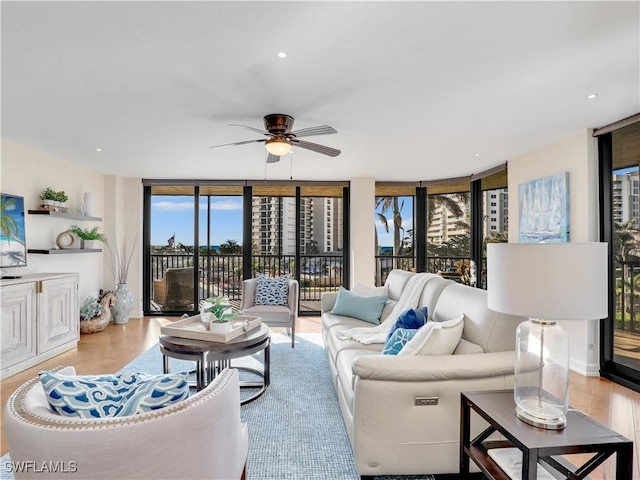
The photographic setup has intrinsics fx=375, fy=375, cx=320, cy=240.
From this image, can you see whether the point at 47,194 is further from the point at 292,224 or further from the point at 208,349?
the point at 292,224

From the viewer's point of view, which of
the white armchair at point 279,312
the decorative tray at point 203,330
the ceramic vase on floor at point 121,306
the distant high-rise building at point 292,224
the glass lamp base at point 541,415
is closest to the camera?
the glass lamp base at point 541,415

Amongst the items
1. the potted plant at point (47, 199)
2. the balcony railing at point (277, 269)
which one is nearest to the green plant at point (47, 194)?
the potted plant at point (47, 199)

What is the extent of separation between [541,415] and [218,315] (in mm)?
2248

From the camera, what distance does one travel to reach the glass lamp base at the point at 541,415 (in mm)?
1508

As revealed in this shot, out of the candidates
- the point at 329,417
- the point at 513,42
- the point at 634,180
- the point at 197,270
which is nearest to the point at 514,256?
the point at 513,42

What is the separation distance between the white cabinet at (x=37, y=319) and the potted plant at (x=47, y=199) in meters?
0.86

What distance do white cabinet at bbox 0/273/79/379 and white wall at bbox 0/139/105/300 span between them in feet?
1.50

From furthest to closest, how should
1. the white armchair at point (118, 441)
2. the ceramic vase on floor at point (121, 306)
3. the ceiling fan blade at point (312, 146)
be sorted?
the ceramic vase on floor at point (121, 306)
the ceiling fan blade at point (312, 146)
the white armchair at point (118, 441)

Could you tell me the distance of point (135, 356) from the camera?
426 centimetres

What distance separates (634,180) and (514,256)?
2972 mm

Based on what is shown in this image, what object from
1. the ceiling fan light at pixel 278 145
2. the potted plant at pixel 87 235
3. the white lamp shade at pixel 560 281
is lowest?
the white lamp shade at pixel 560 281

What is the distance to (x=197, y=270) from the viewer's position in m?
6.73

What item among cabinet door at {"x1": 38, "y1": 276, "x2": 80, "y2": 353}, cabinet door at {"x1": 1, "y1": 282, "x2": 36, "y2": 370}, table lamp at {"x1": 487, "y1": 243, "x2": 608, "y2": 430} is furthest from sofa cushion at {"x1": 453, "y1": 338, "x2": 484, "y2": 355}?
cabinet door at {"x1": 38, "y1": 276, "x2": 80, "y2": 353}

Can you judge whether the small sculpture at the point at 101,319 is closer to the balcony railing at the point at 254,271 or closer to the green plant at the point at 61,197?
the balcony railing at the point at 254,271
